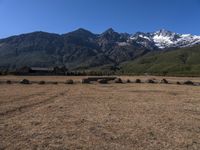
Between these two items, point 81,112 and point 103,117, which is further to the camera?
point 81,112

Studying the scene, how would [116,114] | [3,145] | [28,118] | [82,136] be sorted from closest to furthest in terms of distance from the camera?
[3,145] < [82,136] < [28,118] < [116,114]

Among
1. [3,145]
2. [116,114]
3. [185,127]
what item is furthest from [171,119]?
[3,145]

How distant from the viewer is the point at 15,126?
16172mm

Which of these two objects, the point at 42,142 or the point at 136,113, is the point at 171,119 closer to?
the point at 136,113

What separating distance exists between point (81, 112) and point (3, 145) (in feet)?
31.9

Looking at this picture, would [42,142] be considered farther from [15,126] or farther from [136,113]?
[136,113]

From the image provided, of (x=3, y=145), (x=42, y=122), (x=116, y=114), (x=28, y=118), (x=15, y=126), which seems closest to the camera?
(x=3, y=145)

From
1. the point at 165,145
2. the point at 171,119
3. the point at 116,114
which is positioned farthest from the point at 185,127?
the point at 116,114

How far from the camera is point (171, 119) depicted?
1912cm

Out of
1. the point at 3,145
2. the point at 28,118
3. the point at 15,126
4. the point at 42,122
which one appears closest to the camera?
the point at 3,145

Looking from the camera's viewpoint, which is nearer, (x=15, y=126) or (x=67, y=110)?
(x=15, y=126)

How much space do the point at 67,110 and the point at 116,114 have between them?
4030 mm

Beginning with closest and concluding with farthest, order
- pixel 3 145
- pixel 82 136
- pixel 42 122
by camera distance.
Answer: pixel 3 145 < pixel 82 136 < pixel 42 122

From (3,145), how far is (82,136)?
12.1 ft
